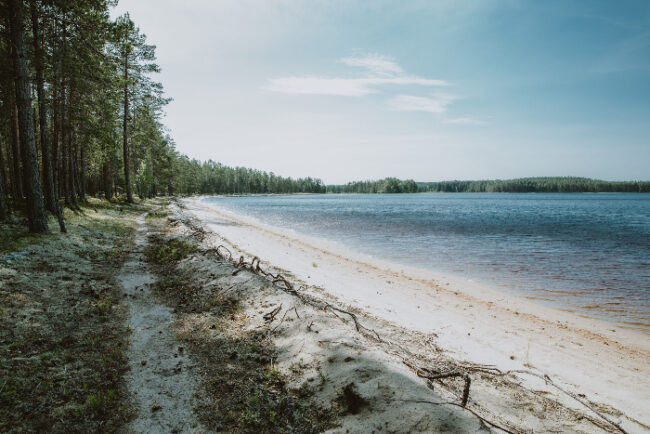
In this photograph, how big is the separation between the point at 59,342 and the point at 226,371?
10.1 feet

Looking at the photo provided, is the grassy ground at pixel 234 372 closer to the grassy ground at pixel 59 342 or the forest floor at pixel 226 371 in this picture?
the forest floor at pixel 226 371

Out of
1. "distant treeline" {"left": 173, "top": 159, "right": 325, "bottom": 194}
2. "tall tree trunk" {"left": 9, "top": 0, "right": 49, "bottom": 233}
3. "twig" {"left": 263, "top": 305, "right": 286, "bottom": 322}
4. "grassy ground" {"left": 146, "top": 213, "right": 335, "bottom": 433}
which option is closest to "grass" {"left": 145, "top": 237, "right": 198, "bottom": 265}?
"grassy ground" {"left": 146, "top": 213, "right": 335, "bottom": 433}

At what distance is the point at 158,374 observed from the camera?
483cm

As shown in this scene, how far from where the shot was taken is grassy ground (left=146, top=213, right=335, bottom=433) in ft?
12.7

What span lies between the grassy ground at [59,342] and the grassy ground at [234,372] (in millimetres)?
1082

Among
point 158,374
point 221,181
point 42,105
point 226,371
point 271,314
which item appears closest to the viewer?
point 158,374

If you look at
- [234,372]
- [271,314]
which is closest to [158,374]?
[234,372]

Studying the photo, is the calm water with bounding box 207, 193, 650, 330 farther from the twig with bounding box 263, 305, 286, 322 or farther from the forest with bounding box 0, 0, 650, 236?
the forest with bounding box 0, 0, 650, 236

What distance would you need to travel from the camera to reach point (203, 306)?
7551 millimetres

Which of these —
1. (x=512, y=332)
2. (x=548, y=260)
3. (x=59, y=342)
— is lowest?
(x=548, y=260)

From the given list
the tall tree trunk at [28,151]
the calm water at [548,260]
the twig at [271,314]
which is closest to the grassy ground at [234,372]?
the twig at [271,314]

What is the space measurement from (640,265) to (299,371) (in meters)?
22.9

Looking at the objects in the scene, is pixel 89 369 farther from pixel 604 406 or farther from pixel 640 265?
pixel 640 265

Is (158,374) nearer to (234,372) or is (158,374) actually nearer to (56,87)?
(234,372)
